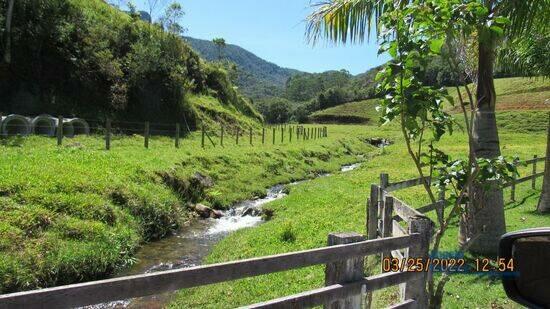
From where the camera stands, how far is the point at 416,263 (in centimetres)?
505

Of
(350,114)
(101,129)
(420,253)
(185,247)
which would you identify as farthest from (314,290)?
(350,114)

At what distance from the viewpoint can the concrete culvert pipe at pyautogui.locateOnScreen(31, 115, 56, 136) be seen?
73.0ft

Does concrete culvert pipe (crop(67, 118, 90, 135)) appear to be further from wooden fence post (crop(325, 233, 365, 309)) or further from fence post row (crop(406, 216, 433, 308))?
wooden fence post (crop(325, 233, 365, 309))

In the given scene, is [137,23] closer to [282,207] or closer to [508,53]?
[282,207]

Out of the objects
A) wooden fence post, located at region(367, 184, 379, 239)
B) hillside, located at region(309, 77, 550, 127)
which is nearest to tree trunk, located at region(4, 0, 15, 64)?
hillside, located at region(309, 77, 550, 127)

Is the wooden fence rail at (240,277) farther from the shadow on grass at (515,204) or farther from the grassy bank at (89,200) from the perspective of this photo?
the shadow on grass at (515,204)

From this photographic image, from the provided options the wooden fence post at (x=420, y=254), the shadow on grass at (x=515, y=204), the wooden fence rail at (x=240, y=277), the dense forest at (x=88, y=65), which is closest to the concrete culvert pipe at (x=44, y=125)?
the dense forest at (x=88, y=65)

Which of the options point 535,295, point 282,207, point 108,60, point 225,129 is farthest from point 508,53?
point 225,129

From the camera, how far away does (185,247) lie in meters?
13.6

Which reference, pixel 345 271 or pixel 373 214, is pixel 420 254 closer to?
pixel 345 271

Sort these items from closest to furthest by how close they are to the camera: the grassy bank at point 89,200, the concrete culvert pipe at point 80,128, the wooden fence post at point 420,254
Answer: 1. the wooden fence post at point 420,254
2. the grassy bank at point 89,200
3. the concrete culvert pipe at point 80,128

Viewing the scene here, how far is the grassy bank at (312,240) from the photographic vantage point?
23.8 feet

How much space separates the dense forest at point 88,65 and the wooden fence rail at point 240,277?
83.2ft

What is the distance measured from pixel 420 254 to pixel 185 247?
9696 mm
